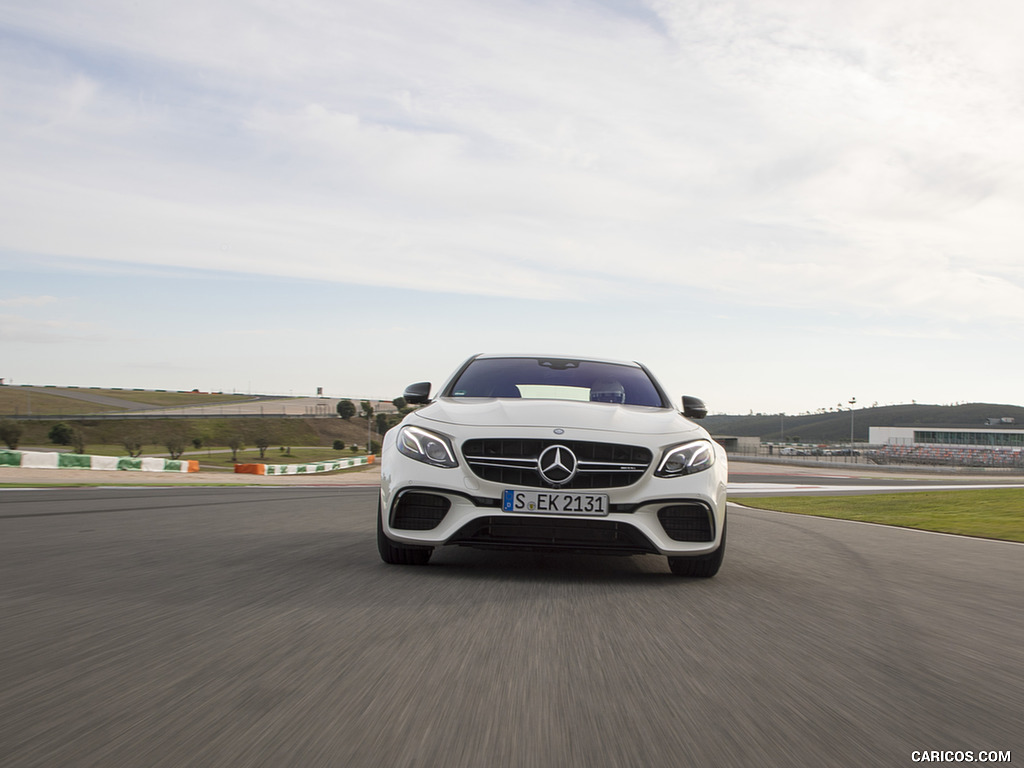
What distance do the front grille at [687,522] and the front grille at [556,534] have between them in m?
0.18

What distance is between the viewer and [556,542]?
4.73 metres

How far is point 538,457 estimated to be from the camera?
4812 mm

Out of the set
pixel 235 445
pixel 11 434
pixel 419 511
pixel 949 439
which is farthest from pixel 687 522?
pixel 949 439

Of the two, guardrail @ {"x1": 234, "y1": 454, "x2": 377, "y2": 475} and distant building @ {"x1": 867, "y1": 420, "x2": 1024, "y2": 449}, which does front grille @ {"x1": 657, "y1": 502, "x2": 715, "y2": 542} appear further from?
distant building @ {"x1": 867, "y1": 420, "x2": 1024, "y2": 449}

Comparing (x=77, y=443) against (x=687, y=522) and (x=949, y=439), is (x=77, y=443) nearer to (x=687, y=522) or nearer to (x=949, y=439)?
(x=687, y=522)

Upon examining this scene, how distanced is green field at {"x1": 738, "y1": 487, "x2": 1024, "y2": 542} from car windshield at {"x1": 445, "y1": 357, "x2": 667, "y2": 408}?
524 cm

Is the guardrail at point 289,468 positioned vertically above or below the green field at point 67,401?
below

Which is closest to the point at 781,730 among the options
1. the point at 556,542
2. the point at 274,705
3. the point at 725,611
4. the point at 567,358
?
the point at 274,705

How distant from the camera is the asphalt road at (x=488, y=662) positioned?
7.11 ft

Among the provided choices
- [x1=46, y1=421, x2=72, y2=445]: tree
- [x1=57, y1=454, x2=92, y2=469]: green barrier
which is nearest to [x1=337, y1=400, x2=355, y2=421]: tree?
[x1=46, y1=421, x2=72, y2=445]: tree

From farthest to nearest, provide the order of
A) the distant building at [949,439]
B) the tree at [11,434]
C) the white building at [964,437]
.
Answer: the white building at [964,437] < the distant building at [949,439] < the tree at [11,434]

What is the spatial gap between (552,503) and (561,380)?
2010 millimetres

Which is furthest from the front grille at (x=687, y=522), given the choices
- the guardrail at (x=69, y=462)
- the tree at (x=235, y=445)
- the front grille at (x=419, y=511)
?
the tree at (x=235, y=445)

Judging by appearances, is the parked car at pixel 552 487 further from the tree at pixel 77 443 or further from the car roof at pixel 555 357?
the tree at pixel 77 443
